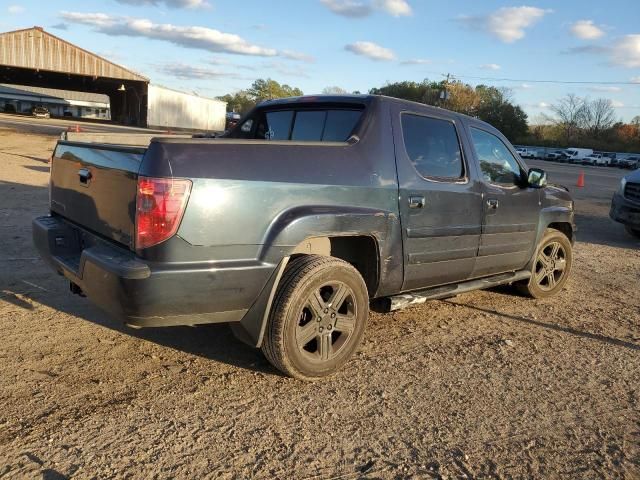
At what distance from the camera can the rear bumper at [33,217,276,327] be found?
301 centimetres

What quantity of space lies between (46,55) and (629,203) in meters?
43.4

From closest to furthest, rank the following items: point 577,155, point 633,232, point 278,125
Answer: point 278,125 < point 633,232 < point 577,155

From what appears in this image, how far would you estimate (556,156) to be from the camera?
6338cm

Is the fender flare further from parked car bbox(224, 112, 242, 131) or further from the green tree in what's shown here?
the green tree

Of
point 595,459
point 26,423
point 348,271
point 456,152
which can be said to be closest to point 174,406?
point 26,423

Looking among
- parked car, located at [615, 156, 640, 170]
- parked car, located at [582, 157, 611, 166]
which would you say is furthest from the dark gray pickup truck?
parked car, located at [582, 157, 611, 166]

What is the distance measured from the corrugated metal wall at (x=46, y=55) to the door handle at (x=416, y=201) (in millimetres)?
44866

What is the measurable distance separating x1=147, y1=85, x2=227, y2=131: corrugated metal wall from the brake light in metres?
50.1

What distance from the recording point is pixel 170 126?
52.5 meters

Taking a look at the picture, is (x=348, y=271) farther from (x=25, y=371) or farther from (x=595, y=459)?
(x=25, y=371)

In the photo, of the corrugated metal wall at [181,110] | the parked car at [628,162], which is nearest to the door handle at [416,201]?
the corrugated metal wall at [181,110]

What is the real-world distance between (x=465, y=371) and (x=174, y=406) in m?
2.05

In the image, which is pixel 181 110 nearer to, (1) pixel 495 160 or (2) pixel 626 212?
(2) pixel 626 212

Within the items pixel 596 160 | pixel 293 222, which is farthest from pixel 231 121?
pixel 596 160
